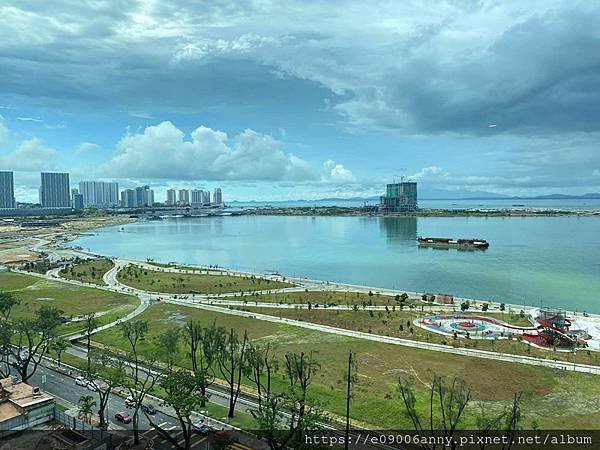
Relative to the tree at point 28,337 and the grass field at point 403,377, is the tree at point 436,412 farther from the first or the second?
the tree at point 28,337

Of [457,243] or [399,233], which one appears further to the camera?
[399,233]

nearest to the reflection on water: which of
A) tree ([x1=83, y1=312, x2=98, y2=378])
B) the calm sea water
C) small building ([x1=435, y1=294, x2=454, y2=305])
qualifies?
the calm sea water

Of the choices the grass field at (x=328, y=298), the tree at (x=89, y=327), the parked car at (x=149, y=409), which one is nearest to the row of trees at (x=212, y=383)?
the parked car at (x=149, y=409)

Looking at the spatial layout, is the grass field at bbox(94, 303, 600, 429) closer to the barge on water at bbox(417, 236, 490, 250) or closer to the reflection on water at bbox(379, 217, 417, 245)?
the barge on water at bbox(417, 236, 490, 250)

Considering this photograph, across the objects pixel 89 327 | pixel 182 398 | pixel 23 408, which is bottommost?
pixel 23 408

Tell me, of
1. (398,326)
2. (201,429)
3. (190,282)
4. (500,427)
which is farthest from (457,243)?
(201,429)

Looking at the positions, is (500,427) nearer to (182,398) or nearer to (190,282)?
(182,398)
